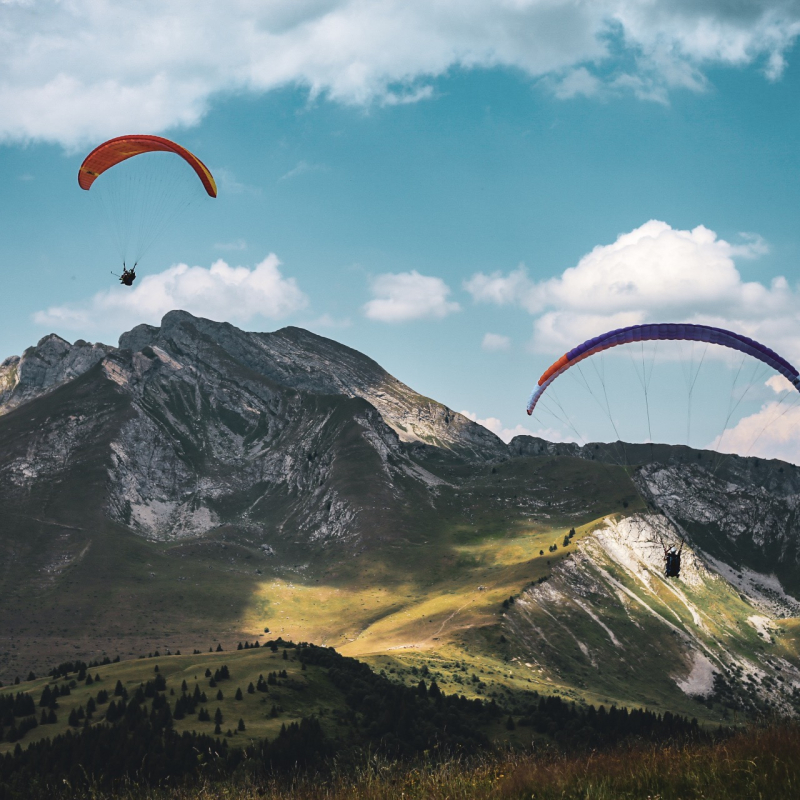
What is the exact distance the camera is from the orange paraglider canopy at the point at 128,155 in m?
56.1

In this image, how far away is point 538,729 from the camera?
85500 millimetres

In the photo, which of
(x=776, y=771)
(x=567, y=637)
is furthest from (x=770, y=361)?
(x=567, y=637)

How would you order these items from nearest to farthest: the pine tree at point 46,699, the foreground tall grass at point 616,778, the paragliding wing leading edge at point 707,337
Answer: the foreground tall grass at point 616,778, the paragliding wing leading edge at point 707,337, the pine tree at point 46,699

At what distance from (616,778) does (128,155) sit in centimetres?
5803

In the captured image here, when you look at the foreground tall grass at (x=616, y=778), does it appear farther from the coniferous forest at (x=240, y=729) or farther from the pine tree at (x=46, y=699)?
the pine tree at (x=46, y=699)

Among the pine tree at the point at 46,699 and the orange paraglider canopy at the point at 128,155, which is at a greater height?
the orange paraglider canopy at the point at 128,155

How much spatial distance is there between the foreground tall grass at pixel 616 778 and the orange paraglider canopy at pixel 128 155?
5155cm

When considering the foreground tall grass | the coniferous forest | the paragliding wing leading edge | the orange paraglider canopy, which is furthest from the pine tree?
the foreground tall grass

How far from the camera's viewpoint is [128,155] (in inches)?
2306

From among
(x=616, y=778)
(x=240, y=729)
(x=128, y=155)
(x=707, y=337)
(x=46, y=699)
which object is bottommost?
(x=240, y=729)

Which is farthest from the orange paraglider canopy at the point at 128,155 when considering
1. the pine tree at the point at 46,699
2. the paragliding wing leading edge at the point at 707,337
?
the pine tree at the point at 46,699

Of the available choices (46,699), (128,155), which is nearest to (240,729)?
(46,699)

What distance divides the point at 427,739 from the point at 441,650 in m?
69.4

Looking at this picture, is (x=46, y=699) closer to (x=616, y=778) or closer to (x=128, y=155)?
(x=128, y=155)
